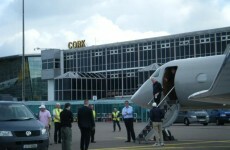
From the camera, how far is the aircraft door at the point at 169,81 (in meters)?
22.6

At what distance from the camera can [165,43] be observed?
70812 millimetres

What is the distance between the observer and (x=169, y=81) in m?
23.2

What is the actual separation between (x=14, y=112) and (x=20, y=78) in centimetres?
8916

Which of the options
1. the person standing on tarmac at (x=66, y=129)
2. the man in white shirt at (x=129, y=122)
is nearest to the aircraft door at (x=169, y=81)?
the man in white shirt at (x=129, y=122)

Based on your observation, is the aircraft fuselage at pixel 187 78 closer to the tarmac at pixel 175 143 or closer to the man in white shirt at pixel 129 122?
the man in white shirt at pixel 129 122

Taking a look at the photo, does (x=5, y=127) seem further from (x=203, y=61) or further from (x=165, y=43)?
(x=165, y=43)

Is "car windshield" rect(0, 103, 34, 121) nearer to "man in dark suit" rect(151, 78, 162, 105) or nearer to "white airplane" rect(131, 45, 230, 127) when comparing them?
"man in dark suit" rect(151, 78, 162, 105)

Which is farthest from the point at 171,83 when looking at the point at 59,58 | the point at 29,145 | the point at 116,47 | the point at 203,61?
the point at 59,58

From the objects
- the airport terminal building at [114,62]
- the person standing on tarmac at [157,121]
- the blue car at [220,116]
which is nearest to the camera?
the person standing on tarmac at [157,121]

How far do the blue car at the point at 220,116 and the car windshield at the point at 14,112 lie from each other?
2893 cm

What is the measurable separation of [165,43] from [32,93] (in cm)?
4093

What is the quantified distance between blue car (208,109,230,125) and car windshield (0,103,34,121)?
28933 mm

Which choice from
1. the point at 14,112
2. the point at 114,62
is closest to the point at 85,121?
the point at 14,112

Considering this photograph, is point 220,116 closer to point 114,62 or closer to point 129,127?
point 129,127
